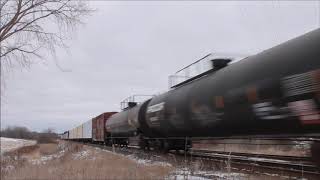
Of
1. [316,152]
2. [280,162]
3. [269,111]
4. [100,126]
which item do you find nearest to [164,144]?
[280,162]

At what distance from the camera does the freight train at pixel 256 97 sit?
9062 millimetres

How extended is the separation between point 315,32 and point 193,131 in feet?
24.1

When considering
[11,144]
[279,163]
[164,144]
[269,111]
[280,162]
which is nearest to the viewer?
[269,111]

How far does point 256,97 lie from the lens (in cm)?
1070

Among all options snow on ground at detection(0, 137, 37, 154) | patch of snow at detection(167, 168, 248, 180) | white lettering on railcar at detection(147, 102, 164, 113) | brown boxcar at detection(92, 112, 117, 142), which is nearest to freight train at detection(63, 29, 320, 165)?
white lettering on railcar at detection(147, 102, 164, 113)

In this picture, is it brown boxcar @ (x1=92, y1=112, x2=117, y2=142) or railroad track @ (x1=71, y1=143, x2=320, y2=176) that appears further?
brown boxcar @ (x1=92, y1=112, x2=117, y2=142)

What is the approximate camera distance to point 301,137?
32.1 feet

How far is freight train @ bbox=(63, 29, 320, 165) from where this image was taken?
9.06m

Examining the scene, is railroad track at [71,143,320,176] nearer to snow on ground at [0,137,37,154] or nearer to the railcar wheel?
the railcar wheel

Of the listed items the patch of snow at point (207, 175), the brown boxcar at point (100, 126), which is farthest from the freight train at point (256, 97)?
the brown boxcar at point (100, 126)

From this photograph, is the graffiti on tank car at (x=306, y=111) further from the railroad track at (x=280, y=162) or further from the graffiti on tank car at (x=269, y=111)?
the railroad track at (x=280, y=162)

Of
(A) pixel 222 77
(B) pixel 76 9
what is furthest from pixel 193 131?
(B) pixel 76 9

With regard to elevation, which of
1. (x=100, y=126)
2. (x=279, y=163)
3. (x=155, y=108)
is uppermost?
(x=155, y=108)

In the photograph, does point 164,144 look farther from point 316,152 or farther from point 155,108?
point 316,152
